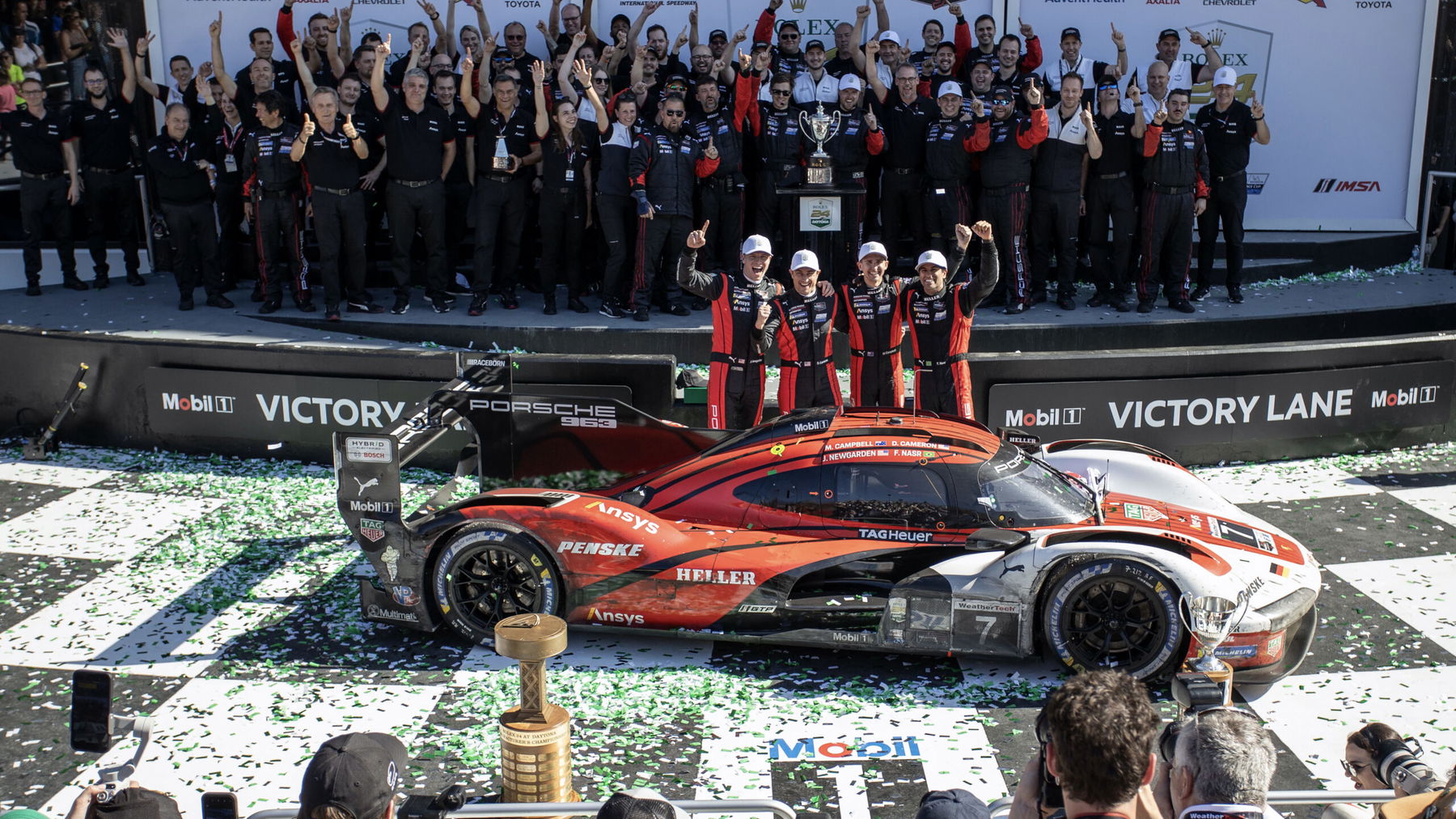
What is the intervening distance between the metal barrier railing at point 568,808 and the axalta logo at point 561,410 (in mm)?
3850

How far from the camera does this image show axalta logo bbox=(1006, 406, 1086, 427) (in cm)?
952

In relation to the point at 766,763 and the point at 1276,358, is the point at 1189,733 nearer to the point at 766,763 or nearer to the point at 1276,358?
the point at 766,763

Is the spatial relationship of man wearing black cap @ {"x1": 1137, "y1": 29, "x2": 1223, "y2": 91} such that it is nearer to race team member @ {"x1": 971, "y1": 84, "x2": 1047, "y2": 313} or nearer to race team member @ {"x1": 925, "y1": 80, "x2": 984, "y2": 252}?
race team member @ {"x1": 971, "y1": 84, "x2": 1047, "y2": 313}

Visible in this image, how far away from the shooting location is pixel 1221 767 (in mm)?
3160

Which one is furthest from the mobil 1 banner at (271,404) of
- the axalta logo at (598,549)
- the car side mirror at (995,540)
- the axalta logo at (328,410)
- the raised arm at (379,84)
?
the car side mirror at (995,540)

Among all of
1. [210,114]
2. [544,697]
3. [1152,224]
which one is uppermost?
[210,114]

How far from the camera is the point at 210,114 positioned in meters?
12.5

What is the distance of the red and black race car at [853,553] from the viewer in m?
6.25

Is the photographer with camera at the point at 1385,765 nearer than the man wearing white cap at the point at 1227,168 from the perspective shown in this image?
Yes

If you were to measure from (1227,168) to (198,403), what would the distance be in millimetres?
9339

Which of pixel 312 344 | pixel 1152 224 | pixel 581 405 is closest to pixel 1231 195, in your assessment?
pixel 1152 224

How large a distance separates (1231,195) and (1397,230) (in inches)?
141

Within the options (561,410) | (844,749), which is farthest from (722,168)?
(844,749)

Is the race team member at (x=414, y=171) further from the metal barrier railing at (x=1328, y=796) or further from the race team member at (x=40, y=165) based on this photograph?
the metal barrier railing at (x=1328, y=796)
